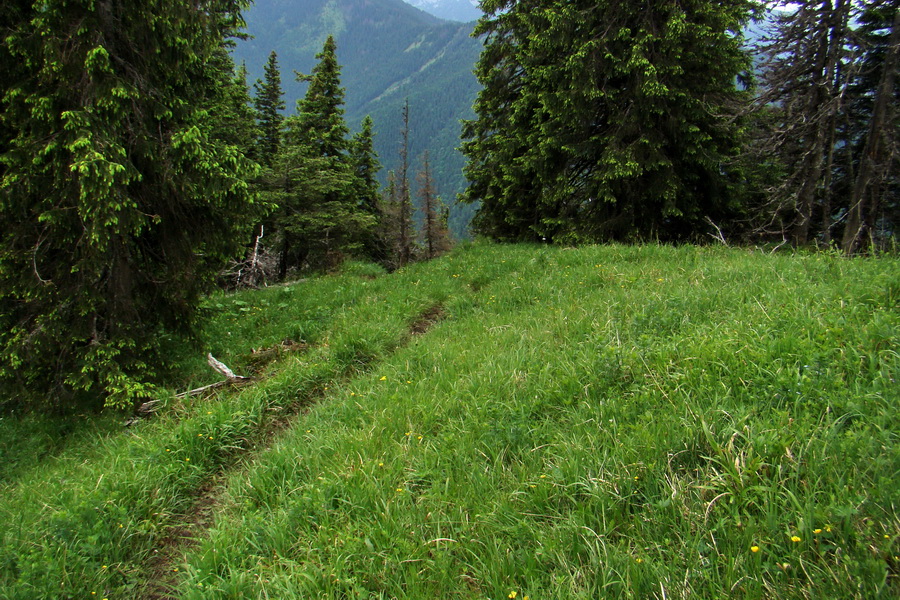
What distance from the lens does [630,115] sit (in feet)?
36.9

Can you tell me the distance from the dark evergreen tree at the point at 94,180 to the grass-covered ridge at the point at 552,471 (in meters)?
1.18

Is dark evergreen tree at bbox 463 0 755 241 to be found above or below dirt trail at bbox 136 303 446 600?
above

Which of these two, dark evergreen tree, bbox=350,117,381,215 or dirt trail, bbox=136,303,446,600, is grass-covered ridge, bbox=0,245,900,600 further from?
dark evergreen tree, bbox=350,117,381,215

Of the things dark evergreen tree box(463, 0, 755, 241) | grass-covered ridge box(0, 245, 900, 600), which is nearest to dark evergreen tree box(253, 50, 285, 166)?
dark evergreen tree box(463, 0, 755, 241)

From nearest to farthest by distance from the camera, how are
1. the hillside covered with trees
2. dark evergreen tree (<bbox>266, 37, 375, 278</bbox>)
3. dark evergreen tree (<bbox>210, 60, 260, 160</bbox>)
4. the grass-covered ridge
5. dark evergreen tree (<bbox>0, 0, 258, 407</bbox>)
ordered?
the grass-covered ridge, the hillside covered with trees, dark evergreen tree (<bbox>0, 0, 258, 407</bbox>), dark evergreen tree (<bbox>210, 60, 260, 160</bbox>), dark evergreen tree (<bbox>266, 37, 375, 278</bbox>)

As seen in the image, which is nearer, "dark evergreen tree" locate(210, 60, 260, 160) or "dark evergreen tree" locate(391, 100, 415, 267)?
"dark evergreen tree" locate(210, 60, 260, 160)

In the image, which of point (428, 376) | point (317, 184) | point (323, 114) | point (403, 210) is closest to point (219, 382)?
point (428, 376)

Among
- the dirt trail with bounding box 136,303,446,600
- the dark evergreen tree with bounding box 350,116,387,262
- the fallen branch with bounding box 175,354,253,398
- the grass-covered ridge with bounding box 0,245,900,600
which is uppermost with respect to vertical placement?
the dark evergreen tree with bounding box 350,116,387,262

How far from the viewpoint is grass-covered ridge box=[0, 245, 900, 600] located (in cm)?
180

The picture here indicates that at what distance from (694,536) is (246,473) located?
3421 mm

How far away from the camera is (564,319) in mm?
5164

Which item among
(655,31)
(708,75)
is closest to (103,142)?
(655,31)

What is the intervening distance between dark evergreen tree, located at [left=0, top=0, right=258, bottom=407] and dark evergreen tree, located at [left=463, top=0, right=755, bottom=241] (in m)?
9.09

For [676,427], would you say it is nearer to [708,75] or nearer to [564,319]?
[564,319]
